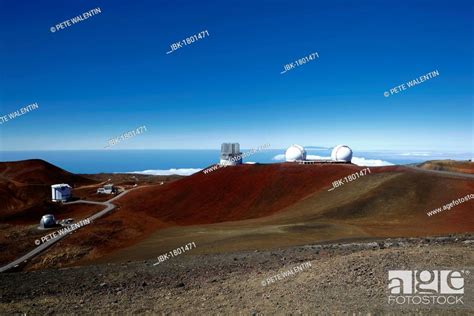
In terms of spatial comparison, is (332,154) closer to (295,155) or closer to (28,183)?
(295,155)

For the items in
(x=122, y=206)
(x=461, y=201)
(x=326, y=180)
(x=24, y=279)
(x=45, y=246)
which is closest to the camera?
(x=24, y=279)

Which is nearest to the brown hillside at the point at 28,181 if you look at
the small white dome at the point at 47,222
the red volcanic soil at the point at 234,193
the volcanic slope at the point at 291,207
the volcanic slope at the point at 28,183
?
the volcanic slope at the point at 28,183

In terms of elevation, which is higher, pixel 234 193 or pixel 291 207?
pixel 234 193

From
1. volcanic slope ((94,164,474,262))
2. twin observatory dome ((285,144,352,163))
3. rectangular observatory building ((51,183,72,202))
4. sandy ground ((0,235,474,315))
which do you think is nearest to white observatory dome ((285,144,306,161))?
twin observatory dome ((285,144,352,163))

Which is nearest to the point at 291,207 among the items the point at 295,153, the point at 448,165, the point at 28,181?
the point at 295,153

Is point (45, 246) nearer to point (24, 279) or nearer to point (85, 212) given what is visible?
point (24, 279)

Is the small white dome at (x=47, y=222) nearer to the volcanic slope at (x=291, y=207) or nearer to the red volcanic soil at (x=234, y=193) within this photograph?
the volcanic slope at (x=291, y=207)

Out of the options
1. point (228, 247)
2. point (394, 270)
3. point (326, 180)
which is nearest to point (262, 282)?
point (394, 270)

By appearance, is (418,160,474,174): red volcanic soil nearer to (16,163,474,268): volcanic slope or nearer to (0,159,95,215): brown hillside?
(16,163,474,268): volcanic slope
